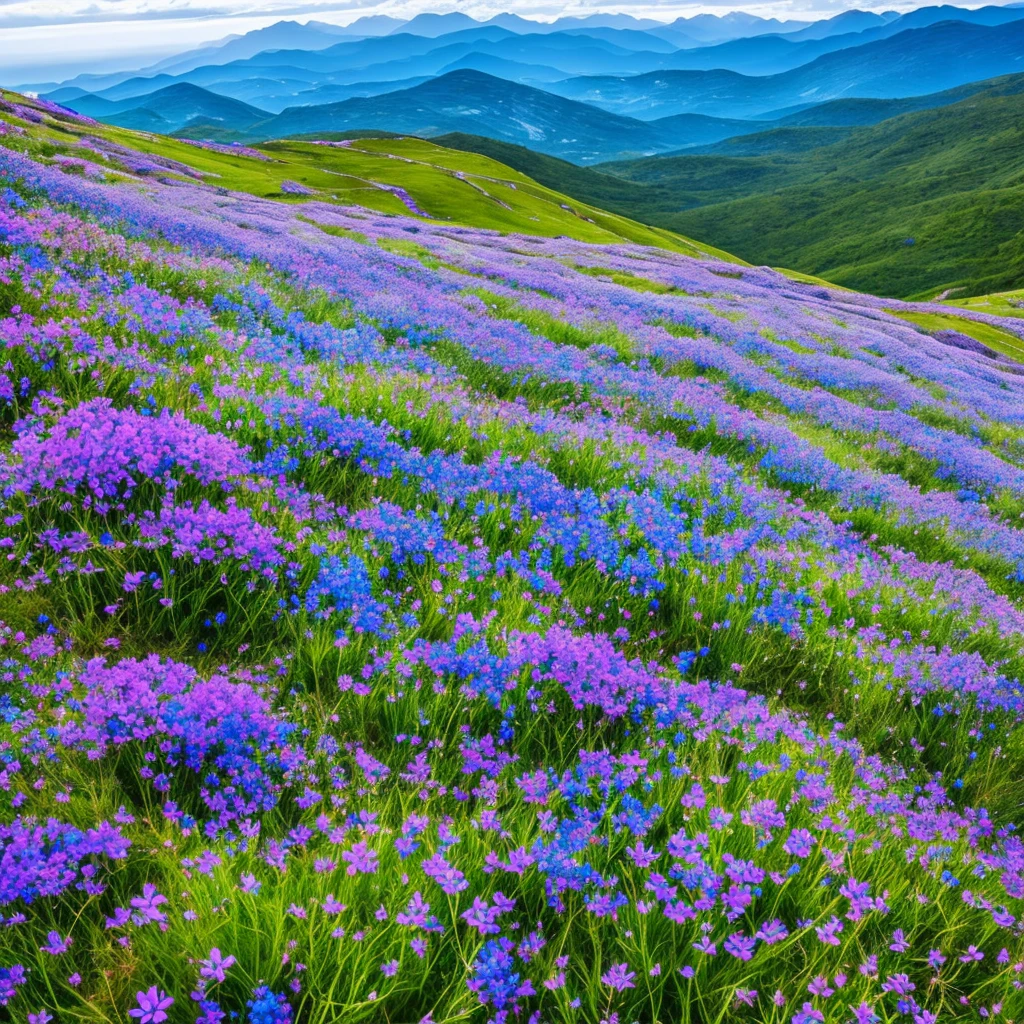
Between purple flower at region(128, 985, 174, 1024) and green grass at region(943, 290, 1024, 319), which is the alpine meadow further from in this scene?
green grass at region(943, 290, 1024, 319)

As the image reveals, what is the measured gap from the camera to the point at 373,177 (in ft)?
308

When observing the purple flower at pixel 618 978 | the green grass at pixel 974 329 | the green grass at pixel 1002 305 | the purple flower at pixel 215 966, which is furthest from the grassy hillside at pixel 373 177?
the green grass at pixel 1002 305

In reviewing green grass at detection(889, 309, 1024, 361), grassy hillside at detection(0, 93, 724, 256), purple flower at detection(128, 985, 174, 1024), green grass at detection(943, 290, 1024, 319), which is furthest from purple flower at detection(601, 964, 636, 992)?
green grass at detection(943, 290, 1024, 319)

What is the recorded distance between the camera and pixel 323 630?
3.85m

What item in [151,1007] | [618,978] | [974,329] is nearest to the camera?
[151,1007]

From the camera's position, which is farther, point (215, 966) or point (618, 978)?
point (618, 978)

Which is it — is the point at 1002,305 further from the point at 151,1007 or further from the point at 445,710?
the point at 151,1007

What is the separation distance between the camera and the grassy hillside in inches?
2286

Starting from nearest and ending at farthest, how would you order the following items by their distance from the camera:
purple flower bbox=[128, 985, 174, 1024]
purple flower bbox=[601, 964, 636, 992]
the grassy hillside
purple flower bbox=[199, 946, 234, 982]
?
1. purple flower bbox=[128, 985, 174, 1024]
2. purple flower bbox=[199, 946, 234, 982]
3. purple flower bbox=[601, 964, 636, 992]
4. the grassy hillside

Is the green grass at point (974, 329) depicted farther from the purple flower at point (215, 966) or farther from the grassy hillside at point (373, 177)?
the purple flower at point (215, 966)

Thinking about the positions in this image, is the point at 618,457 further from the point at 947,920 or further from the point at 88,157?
the point at 88,157

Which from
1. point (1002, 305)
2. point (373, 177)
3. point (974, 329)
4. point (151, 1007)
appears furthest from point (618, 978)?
point (1002, 305)

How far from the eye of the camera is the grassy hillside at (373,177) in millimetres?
58062

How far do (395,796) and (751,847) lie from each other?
164cm
